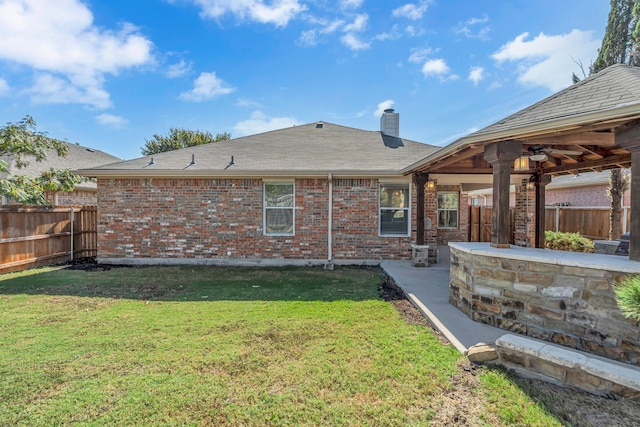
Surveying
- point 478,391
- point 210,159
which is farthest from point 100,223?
point 478,391

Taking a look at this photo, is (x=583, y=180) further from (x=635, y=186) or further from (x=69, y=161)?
(x=69, y=161)

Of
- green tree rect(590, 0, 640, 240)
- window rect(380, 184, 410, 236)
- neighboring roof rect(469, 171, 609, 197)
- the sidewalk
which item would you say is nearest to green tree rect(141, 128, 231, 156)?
window rect(380, 184, 410, 236)

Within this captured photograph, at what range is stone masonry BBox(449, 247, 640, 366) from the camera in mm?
2979

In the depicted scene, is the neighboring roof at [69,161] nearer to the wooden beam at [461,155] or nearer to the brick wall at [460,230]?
the wooden beam at [461,155]

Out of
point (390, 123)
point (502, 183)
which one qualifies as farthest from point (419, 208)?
point (390, 123)

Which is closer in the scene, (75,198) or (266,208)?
(266,208)

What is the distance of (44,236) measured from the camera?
837cm

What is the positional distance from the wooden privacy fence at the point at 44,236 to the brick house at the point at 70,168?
9.57 ft

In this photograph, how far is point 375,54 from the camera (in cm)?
1010

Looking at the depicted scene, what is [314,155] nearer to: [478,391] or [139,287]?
[139,287]

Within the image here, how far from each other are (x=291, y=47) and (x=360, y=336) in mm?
9732

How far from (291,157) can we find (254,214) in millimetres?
2079

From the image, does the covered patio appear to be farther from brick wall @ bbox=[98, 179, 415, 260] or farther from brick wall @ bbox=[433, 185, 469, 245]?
brick wall @ bbox=[433, 185, 469, 245]

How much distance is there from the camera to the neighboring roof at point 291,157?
7934mm
